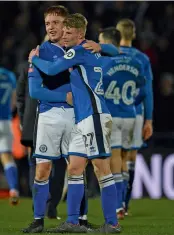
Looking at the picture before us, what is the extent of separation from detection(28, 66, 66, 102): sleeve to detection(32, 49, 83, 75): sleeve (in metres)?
0.19

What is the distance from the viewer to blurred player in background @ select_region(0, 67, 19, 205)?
521 inches

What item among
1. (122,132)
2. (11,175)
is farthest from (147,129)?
(11,175)

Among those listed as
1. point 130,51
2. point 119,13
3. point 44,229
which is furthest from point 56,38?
point 119,13

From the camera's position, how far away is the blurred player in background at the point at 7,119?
13242 mm

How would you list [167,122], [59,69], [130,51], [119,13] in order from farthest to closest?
[119,13] < [167,122] < [130,51] < [59,69]

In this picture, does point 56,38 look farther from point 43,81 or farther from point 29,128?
point 29,128

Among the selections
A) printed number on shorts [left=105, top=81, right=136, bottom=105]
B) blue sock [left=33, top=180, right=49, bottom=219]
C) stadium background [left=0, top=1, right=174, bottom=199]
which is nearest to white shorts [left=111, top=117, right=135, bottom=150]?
printed number on shorts [left=105, top=81, right=136, bottom=105]

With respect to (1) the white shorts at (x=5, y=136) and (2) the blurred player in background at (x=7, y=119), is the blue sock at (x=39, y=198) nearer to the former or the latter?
(2) the blurred player in background at (x=7, y=119)

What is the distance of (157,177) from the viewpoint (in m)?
14.8

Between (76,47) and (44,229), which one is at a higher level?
(76,47)

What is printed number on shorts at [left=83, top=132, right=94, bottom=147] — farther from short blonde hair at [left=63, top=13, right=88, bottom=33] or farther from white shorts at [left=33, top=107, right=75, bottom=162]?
short blonde hair at [left=63, top=13, right=88, bottom=33]

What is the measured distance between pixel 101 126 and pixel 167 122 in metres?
8.12

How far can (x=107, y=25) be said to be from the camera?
59.6 ft

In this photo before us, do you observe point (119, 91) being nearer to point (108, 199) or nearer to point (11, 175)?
point (108, 199)
